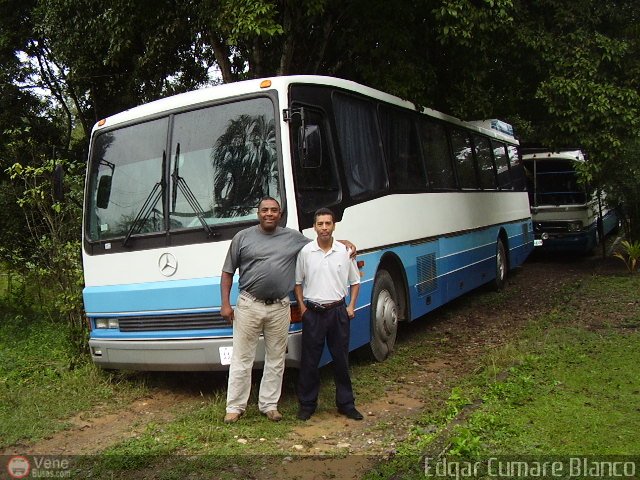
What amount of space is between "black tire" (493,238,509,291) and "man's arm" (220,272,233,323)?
26.3 ft

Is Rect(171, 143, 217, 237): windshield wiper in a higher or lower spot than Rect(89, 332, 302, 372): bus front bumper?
higher

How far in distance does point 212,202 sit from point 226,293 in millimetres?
950

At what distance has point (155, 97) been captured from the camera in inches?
611

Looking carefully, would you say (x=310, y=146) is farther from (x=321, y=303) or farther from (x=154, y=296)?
(x=154, y=296)

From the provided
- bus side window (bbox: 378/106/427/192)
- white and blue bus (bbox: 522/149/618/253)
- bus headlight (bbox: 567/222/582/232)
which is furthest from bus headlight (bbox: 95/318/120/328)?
bus headlight (bbox: 567/222/582/232)

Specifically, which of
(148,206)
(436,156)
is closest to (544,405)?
(148,206)

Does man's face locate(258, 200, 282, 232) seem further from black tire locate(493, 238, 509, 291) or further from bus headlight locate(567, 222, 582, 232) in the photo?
bus headlight locate(567, 222, 582, 232)

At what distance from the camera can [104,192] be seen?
6.32 m

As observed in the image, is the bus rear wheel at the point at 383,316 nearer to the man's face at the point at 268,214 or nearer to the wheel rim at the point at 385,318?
the wheel rim at the point at 385,318

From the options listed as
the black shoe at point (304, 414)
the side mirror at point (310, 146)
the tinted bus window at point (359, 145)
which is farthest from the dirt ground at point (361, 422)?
the side mirror at point (310, 146)

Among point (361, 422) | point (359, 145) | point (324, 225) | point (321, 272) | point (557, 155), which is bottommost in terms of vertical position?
point (361, 422)

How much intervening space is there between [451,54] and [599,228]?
9040 millimetres

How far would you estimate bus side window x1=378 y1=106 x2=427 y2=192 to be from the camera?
770 cm

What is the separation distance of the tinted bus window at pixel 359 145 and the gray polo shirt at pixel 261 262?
5.02 ft
